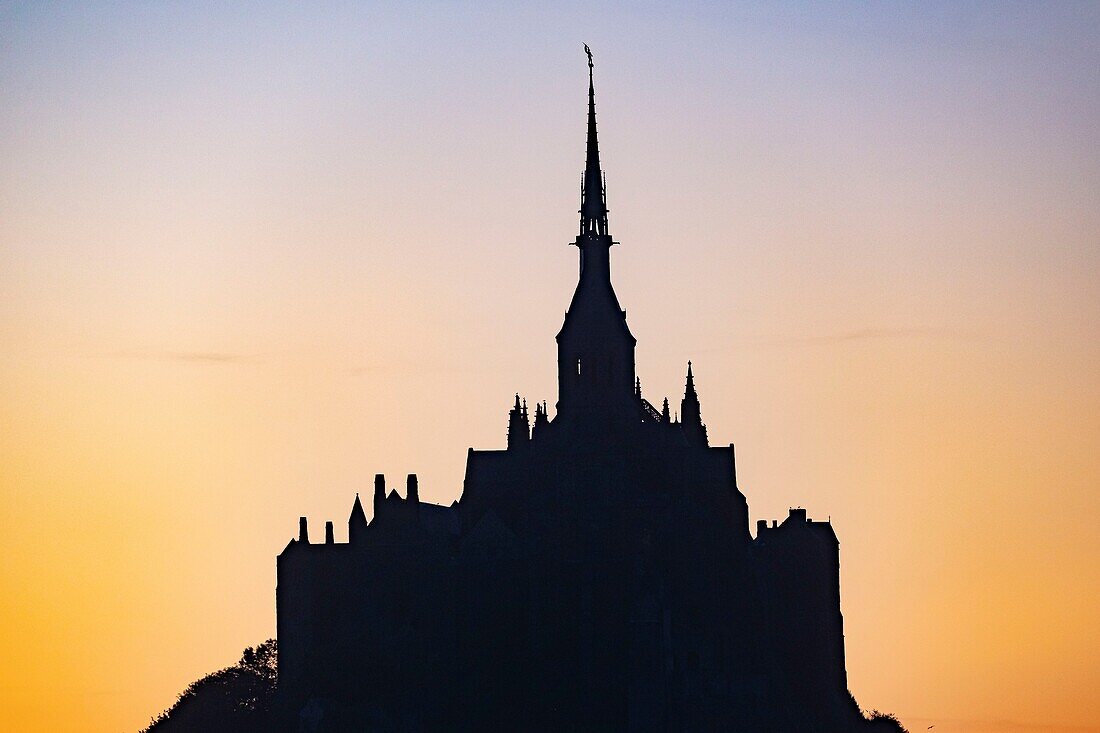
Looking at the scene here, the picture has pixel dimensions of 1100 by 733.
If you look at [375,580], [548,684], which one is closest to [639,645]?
[548,684]

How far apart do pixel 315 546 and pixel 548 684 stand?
46.6 ft

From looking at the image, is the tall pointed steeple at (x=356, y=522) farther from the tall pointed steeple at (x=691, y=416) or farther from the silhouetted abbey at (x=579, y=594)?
the tall pointed steeple at (x=691, y=416)

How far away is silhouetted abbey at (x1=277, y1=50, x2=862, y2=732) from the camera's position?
112 meters

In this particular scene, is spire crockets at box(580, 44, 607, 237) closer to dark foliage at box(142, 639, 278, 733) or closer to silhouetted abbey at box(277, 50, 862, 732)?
silhouetted abbey at box(277, 50, 862, 732)

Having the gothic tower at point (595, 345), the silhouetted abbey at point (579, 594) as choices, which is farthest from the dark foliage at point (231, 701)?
the gothic tower at point (595, 345)

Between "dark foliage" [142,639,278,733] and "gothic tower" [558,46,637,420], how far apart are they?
71.9 ft

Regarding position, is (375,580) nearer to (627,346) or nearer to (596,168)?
(627,346)

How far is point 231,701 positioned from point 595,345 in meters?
27.7

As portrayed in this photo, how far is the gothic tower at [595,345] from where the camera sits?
420 ft

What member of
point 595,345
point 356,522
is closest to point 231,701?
point 356,522

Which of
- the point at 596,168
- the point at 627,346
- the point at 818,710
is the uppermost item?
the point at 596,168

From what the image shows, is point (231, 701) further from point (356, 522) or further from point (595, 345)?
point (595, 345)

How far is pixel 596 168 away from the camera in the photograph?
13588 centimetres

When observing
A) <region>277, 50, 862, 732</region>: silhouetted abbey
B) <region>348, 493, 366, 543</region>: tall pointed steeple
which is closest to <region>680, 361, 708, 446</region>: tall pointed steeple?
<region>277, 50, 862, 732</region>: silhouetted abbey
